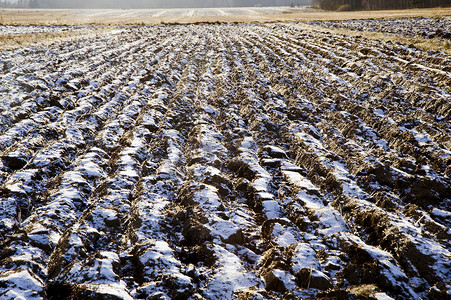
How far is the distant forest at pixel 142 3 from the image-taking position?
365ft

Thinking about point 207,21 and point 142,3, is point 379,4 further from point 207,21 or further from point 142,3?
point 142,3

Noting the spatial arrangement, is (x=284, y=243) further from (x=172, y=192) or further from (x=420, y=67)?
(x=420, y=67)

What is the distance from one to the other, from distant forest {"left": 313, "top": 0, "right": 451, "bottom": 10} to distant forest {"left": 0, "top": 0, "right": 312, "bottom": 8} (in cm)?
5621

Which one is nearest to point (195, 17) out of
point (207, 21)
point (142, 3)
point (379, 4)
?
point (207, 21)

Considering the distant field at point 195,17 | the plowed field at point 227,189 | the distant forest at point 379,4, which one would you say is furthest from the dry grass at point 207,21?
the distant forest at point 379,4

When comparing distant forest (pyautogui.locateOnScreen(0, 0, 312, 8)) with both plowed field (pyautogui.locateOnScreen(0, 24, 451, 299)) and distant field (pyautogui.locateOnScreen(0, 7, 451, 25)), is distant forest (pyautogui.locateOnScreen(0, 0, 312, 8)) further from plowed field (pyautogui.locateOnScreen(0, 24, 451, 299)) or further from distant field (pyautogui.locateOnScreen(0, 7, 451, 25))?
plowed field (pyautogui.locateOnScreen(0, 24, 451, 299))

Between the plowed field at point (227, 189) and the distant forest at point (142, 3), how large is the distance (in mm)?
116323

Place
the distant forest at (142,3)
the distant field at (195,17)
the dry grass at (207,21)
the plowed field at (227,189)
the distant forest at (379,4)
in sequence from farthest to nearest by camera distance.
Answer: the distant forest at (142,3), the distant forest at (379,4), the distant field at (195,17), the dry grass at (207,21), the plowed field at (227,189)

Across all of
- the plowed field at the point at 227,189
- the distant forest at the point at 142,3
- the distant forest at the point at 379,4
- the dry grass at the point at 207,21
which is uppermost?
the distant forest at the point at 142,3

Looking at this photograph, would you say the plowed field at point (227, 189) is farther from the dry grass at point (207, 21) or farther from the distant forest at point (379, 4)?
the distant forest at point (379, 4)

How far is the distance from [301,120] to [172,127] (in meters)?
2.46

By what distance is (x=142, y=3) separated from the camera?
13138 cm

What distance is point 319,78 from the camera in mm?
7648

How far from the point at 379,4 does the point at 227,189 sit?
58.1 m
